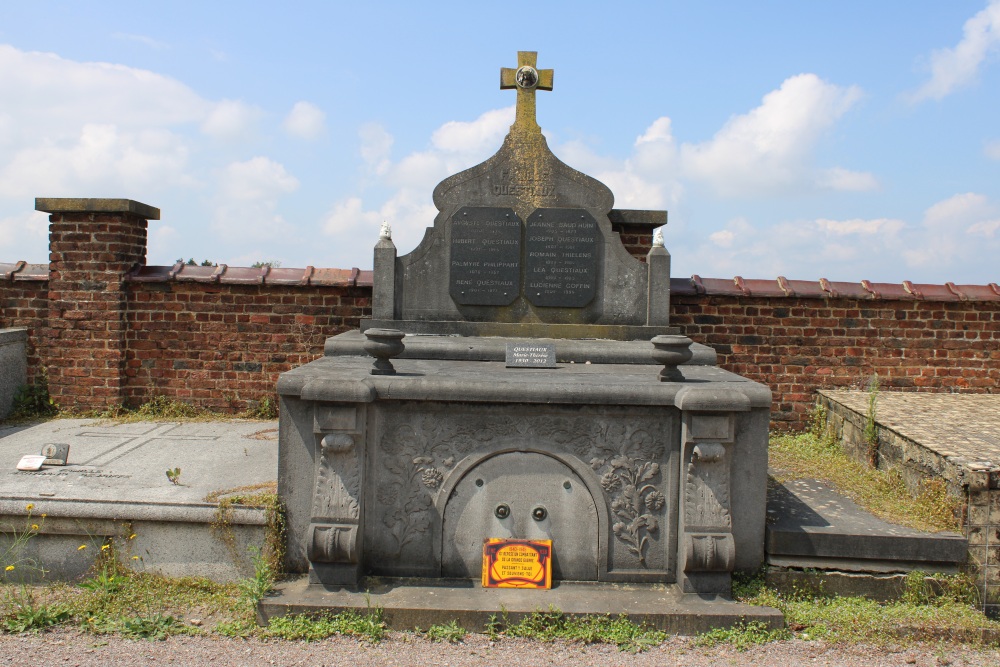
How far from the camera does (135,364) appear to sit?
6.98 meters

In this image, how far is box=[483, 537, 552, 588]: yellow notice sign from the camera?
396 centimetres

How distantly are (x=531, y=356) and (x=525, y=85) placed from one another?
236 cm

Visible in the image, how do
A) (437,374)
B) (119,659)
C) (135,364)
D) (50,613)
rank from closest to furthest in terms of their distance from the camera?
(119,659) → (50,613) → (437,374) → (135,364)

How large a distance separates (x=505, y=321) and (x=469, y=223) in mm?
815

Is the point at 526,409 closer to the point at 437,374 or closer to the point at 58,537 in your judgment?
the point at 437,374

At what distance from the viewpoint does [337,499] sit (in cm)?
387

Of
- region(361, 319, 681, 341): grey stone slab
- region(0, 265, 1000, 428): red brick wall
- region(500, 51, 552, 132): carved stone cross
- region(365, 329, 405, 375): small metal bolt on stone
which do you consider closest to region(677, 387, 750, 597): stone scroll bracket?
region(365, 329, 405, 375): small metal bolt on stone

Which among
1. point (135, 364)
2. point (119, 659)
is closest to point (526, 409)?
point (119, 659)

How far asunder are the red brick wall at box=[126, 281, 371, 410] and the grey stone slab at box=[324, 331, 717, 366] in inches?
64.0

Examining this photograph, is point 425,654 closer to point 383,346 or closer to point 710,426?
point 383,346

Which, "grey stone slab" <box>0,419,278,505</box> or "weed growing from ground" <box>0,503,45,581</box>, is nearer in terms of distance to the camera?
"weed growing from ground" <box>0,503,45,581</box>

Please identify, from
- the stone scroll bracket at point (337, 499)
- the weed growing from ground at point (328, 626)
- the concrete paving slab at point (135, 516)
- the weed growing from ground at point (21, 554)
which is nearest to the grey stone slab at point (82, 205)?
the concrete paving slab at point (135, 516)

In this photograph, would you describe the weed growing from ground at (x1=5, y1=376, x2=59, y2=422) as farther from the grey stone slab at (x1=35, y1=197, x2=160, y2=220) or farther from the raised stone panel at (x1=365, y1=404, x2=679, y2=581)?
the raised stone panel at (x1=365, y1=404, x2=679, y2=581)

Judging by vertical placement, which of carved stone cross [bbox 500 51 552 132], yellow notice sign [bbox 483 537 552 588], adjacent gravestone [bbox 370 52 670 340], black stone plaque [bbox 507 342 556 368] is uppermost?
carved stone cross [bbox 500 51 552 132]
